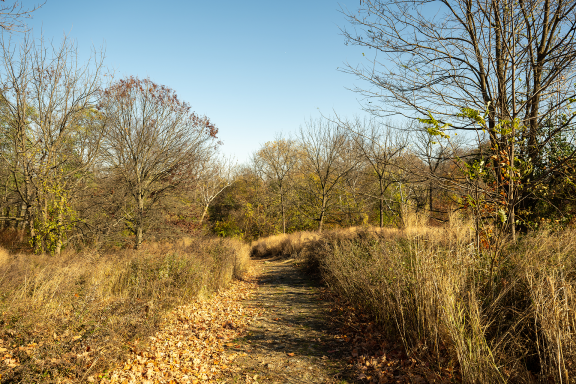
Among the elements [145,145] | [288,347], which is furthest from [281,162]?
[288,347]

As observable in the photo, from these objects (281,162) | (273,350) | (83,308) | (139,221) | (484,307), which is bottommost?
(273,350)

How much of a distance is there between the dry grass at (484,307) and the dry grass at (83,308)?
4.07 meters

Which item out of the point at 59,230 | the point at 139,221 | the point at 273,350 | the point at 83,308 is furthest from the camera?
the point at 139,221

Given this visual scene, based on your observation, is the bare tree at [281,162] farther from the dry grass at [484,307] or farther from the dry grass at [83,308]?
the dry grass at [484,307]

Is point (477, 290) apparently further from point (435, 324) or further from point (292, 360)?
point (292, 360)

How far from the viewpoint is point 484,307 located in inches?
153

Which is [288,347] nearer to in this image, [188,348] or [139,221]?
[188,348]

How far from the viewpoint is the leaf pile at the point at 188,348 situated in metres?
A: 4.06

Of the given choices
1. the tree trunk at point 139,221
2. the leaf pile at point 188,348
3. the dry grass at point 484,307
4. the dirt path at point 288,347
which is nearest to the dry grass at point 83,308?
the leaf pile at point 188,348

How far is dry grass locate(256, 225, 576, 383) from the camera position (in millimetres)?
2777

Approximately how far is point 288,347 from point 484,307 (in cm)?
304

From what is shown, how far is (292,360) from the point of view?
456 centimetres

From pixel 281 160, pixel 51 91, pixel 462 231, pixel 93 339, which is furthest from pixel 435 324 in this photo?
pixel 281 160

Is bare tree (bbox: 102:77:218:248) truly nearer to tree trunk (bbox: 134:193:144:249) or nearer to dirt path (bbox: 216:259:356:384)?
tree trunk (bbox: 134:193:144:249)
